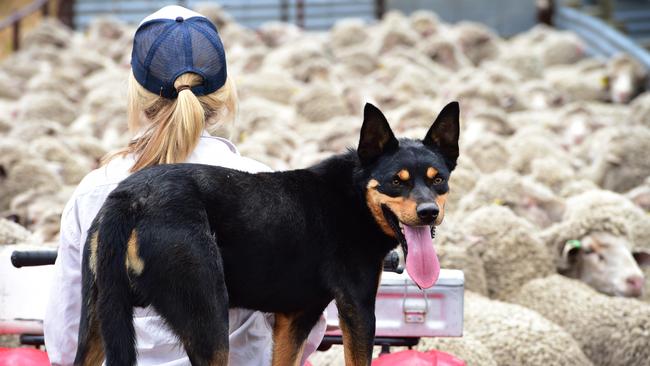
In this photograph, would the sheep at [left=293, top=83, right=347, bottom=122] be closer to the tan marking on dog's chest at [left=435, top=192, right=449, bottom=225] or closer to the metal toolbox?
the metal toolbox

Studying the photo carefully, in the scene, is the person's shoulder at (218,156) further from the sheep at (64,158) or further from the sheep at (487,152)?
the sheep at (487,152)

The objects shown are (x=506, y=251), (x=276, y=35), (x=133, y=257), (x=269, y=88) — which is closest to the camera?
(x=133, y=257)

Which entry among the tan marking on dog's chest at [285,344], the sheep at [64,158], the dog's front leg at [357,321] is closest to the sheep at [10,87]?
the sheep at [64,158]

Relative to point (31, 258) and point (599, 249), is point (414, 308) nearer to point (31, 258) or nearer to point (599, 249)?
point (31, 258)

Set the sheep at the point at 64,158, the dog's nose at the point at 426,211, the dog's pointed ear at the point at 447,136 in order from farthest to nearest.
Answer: the sheep at the point at 64,158, the dog's pointed ear at the point at 447,136, the dog's nose at the point at 426,211

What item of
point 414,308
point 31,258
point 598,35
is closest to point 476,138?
point 414,308

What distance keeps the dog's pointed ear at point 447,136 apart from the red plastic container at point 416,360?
1106 mm

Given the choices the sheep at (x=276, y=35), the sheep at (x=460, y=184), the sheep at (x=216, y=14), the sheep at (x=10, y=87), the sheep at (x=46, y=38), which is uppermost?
the sheep at (x=460, y=184)

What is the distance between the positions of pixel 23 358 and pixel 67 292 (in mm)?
1008

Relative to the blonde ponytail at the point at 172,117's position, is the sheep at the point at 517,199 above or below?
below

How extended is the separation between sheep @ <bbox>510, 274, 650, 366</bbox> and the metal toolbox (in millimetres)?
2421

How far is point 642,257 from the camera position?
694 centimetres

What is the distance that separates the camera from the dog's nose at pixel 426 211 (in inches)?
96.3

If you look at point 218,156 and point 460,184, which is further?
point 460,184
